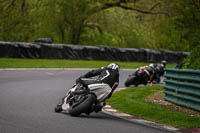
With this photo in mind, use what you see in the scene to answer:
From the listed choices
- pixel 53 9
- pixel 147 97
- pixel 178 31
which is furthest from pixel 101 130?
pixel 53 9

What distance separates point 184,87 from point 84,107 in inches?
136

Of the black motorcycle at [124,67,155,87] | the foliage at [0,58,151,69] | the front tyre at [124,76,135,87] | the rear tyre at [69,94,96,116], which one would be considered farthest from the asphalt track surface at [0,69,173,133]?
the foliage at [0,58,151,69]

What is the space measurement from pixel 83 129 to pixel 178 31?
19.3m

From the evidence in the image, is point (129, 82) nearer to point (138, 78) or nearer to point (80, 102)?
point (138, 78)

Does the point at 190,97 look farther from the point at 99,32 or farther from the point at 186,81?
the point at 99,32

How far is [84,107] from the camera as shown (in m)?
9.16

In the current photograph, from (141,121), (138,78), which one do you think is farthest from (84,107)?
(138,78)

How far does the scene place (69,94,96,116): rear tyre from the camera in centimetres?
915

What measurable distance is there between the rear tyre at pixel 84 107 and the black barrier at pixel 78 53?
18617 millimetres

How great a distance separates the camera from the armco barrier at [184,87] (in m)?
10.9

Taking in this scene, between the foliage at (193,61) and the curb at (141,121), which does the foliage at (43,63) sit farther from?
the curb at (141,121)

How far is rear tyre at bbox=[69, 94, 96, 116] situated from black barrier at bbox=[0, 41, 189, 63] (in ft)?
61.1

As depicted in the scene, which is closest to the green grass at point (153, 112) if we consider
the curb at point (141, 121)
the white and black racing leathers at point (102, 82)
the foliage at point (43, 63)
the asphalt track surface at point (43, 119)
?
the curb at point (141, 121)

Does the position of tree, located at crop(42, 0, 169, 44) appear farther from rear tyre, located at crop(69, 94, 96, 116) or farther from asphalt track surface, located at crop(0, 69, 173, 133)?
rear tyre, located at crop(69, 94, 96, 116)
